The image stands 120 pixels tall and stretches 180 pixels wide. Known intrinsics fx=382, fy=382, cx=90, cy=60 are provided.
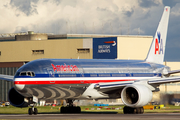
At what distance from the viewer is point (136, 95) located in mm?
38312

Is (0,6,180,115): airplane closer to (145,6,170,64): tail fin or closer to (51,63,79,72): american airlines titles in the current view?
(51,63,79,72): american airlines titles

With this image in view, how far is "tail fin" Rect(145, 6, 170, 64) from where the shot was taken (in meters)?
49.6

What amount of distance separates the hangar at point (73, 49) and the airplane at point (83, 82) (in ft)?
133

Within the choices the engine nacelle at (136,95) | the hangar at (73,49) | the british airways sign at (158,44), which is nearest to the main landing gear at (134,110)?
the engine nacelle at (136,95)

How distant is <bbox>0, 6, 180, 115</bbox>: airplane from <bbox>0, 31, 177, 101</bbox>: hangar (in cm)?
4054

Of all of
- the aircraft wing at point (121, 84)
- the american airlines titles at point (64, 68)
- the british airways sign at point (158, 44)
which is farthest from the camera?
the british airways sign at point (158, 44)

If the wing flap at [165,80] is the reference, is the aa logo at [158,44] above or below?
above

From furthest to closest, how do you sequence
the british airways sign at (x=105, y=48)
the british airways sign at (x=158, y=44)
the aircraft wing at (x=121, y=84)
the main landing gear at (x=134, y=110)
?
1. the british airways sign at (x=105, y=48)
2. the british airways sign at (x=158, y=44)
3. the main landing gear at (x=134, y=110)
4. the aircraft wing at (x=121, y=84)

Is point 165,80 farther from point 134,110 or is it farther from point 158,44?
point 158,44

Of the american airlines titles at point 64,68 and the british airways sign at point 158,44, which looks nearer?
the american airlines titles at point 64,68

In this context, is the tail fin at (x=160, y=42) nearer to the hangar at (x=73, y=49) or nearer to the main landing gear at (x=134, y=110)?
the main landing gear at (x=134, y=110)

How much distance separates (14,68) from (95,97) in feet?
186

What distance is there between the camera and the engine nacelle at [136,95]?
120 ft

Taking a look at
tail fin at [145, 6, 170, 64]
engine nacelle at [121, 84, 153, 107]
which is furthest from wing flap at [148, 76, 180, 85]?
tail fin at [145, 6, 170, 64]
